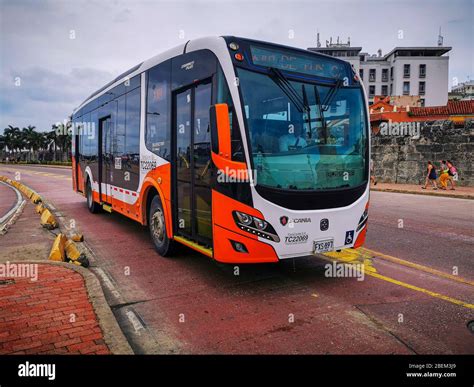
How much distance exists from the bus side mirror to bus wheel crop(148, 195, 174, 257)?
7.39ft

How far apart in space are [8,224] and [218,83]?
7.95 metres

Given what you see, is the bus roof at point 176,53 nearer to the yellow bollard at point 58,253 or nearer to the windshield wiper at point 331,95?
the windshield wiper at point 331,95

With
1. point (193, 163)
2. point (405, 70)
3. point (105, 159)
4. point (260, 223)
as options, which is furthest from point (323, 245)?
point (405, 70)

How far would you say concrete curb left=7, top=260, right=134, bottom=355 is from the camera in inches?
146

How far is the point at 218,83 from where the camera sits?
17.0 ft

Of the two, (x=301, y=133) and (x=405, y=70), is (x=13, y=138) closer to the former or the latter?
Answer: (x=405, y=70)

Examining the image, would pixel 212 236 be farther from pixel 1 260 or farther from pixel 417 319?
pixel 1 260

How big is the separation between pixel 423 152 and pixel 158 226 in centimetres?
1862

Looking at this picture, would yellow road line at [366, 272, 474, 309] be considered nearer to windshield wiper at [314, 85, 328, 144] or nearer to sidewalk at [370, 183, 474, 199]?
windshield wiper at [314, 85, 328, 144]

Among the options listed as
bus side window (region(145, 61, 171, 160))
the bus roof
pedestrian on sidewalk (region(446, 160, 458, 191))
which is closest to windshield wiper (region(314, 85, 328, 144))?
the bus roof

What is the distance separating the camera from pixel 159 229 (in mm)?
7168

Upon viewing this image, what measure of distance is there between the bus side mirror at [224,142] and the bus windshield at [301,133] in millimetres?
209

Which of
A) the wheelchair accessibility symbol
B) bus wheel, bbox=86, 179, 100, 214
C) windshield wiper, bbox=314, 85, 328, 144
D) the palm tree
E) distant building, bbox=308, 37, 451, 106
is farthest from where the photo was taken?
the palm tree
